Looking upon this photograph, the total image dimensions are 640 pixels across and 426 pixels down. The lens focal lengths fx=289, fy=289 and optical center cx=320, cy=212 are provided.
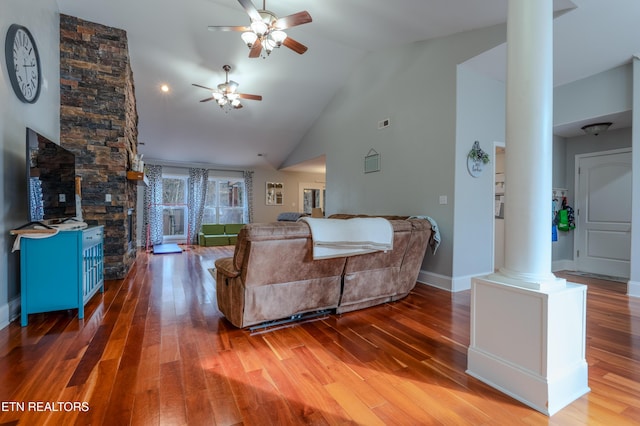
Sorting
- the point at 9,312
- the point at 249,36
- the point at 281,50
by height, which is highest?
the point at 281,50

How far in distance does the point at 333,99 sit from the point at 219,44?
2.67m

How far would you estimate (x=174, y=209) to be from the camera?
352 inches

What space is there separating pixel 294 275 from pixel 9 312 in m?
2.51

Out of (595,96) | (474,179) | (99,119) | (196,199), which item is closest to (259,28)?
(99,119)

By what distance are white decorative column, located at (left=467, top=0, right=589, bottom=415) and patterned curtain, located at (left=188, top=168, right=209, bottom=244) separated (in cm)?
862

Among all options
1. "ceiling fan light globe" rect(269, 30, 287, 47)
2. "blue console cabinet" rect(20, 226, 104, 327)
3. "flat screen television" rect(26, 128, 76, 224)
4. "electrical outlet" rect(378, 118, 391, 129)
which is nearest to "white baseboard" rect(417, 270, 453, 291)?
"electrical outlet" rect(378, 118, 391, 129)

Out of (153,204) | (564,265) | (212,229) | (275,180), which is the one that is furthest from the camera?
(275,180)

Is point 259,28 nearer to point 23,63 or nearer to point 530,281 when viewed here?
point 23,63

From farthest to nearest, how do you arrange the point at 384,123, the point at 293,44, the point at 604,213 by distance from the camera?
the point at 384,123
the point at 604,213
the point at 293,44

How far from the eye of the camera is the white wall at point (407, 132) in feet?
12.5

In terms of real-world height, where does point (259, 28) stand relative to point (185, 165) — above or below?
above

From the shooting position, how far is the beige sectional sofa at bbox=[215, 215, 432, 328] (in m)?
2.28

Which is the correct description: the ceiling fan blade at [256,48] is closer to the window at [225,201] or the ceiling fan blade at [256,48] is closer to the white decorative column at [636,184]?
the white decorative column at [636,184]

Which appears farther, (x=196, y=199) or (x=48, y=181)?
(x=196, y=199)
